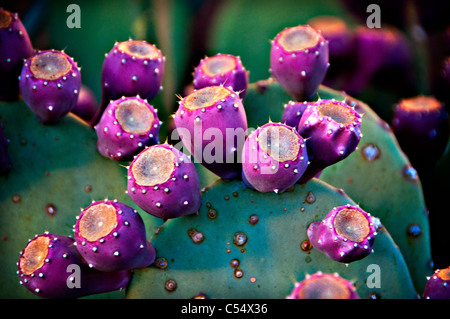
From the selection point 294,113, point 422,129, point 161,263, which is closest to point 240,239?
point 161,263

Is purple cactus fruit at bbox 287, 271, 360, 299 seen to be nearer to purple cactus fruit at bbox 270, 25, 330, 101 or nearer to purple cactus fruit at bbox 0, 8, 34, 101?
purple cactus fruit at bbox 270, 25, 330, 101

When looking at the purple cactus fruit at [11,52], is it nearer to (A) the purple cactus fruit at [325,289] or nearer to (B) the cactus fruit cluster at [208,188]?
(B) the cactus fruit cluster at [208,188]

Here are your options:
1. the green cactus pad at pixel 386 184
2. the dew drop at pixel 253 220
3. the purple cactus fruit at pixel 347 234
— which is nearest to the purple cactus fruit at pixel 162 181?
the dew drop at pixel 253 220

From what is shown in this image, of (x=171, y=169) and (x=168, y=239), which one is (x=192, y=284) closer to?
(x=168, y=239)

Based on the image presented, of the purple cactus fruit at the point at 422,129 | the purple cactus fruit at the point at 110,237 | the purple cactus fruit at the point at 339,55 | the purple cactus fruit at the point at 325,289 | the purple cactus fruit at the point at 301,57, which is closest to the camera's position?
the purple cactus fruit at the point at 325,289

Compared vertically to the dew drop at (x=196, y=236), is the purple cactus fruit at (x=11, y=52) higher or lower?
higher

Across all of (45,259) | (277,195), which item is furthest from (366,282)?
(45,259)

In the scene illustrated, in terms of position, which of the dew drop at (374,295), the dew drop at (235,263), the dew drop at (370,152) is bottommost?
the dew drop at (374,295)
